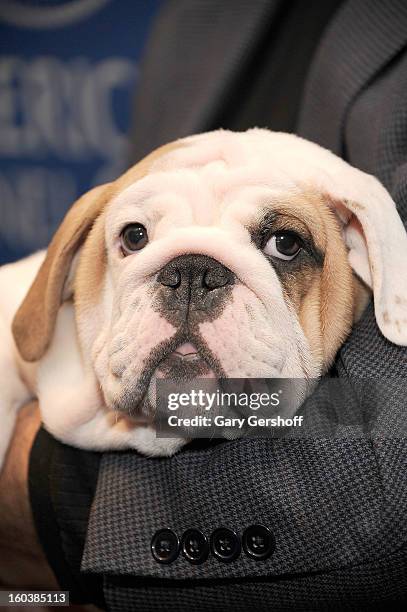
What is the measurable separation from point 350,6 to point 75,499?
932mm

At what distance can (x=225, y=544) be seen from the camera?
883 mm

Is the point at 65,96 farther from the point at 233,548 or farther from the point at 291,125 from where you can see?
the point at 233,548

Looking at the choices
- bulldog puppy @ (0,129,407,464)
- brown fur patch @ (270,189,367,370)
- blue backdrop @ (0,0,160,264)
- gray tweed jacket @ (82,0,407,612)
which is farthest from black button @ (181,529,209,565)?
blue backdrop @ (0,0,160,264)

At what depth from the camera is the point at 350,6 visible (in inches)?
53.8

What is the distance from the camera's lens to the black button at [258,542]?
34.3 inches

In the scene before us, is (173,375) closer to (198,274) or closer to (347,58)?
(198,274)

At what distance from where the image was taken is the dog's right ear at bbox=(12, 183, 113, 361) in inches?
41.2

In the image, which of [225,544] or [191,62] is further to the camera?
[191,62]

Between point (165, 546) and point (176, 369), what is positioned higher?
point (176, 369)

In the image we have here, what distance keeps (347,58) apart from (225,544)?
0.83m

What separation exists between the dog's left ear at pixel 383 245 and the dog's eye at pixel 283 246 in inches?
3.1

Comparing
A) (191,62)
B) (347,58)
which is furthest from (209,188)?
(191,62)

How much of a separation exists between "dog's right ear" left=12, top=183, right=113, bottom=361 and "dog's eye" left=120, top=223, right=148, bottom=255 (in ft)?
0.27

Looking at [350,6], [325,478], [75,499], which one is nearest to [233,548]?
[325,478]
